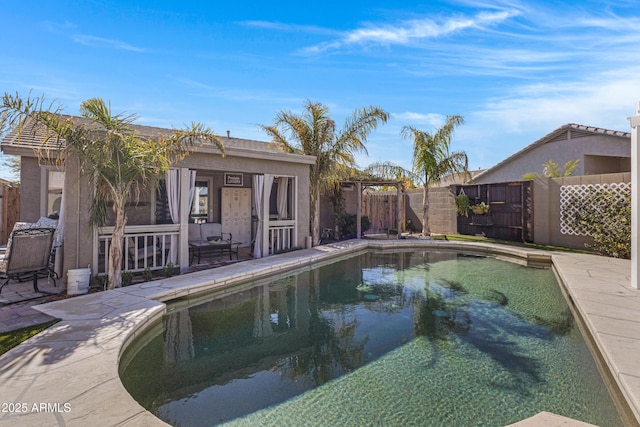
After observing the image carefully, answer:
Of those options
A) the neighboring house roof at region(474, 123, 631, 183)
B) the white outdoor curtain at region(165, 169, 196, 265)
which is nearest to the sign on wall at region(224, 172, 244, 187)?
the white outdoor curtain at region(165, 169, 196, 265)

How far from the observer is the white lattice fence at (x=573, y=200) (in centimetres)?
1040

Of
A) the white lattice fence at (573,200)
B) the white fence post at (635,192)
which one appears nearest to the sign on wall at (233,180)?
the white fence post at (635,192)

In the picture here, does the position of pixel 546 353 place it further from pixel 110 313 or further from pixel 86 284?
pixel 86 284

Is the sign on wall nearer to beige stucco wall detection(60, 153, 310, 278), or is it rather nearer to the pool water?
beige stucco wall detection(60, 153, 310, 278)

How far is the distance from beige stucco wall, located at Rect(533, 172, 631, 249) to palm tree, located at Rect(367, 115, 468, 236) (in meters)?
3.27

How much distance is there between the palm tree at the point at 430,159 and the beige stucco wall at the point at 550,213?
327cm

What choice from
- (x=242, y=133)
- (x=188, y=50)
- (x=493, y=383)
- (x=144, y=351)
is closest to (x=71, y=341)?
(x=144, y=351)

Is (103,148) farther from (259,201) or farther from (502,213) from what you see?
(502,213)

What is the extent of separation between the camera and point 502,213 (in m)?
13.9

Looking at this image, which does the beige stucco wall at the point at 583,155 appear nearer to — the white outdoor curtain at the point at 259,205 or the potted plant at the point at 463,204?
the potted plant at the point at 463,204

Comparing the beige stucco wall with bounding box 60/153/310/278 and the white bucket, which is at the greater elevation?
the beige stucco wall with bounding box 60/153/310/278

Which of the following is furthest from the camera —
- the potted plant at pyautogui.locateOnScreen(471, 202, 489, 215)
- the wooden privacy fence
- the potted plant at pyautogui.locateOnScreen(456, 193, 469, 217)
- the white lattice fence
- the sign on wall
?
the potted plant at pyautogui.locateOnScreen(456, 193, 469, 217)

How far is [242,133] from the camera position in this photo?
14344mm

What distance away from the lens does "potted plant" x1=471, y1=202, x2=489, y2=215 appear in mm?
14258
